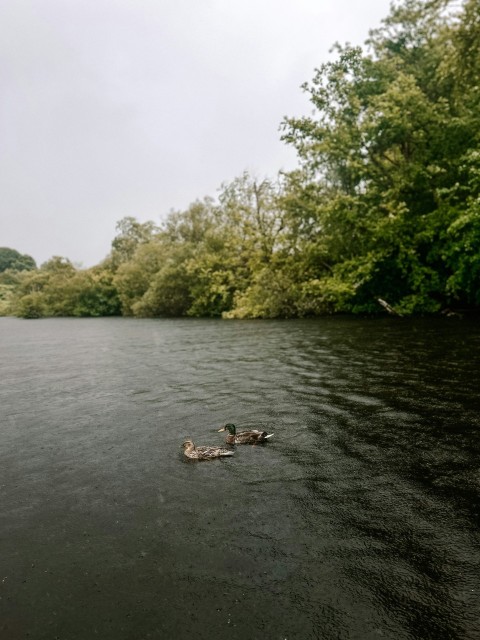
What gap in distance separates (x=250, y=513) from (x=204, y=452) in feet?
6.67

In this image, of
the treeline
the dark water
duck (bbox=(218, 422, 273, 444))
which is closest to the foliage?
the treeline

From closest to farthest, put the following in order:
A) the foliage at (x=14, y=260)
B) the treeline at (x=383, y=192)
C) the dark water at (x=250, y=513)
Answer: the dark water at (x=250, y=513) → the treeline at (x=383, y=192) → the foliage at (x=14, y=260)

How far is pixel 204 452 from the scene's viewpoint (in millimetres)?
7984

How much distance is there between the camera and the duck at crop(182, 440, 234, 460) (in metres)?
7.95

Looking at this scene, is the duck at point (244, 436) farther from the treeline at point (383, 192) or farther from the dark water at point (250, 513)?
the treeline at point (383, 192)

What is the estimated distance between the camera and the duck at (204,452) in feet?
A: 26.1

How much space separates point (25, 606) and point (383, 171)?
106 feet

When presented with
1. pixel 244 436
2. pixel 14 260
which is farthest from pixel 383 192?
pixel 14 260

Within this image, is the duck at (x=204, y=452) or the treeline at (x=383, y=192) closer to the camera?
the duck at (x=204, y=452)

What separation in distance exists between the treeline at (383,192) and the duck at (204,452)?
63.9 ft

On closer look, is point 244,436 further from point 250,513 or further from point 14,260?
point 14,260

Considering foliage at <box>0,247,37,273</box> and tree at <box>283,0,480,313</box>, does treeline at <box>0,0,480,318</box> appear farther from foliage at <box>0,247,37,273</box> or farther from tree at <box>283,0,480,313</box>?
foliage at <box>0,247,37,273</box>

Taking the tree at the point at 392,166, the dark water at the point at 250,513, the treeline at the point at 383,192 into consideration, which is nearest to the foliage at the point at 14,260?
the treeline at the point at 383,192

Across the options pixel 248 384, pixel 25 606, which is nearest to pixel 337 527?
pixel 25 606
